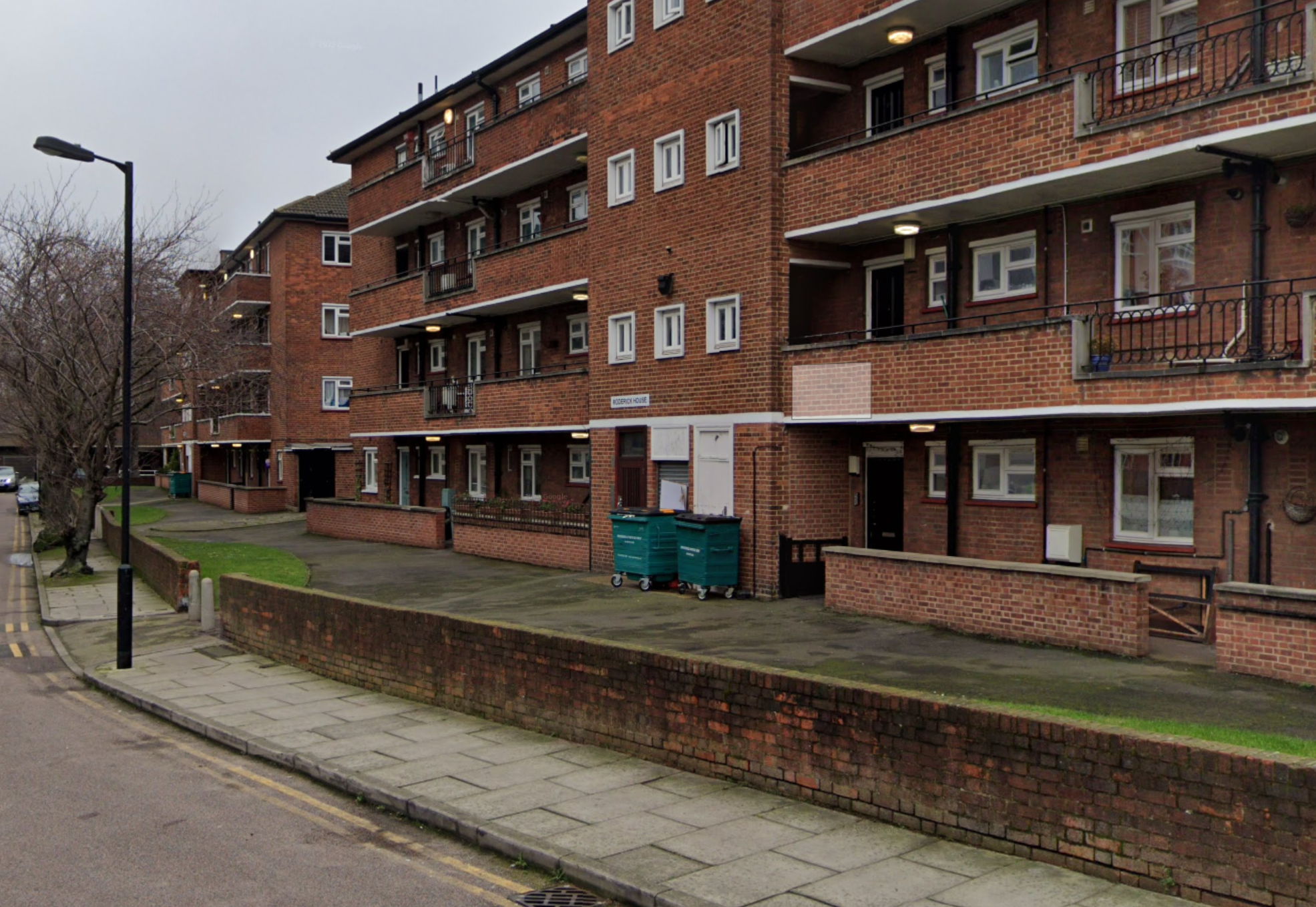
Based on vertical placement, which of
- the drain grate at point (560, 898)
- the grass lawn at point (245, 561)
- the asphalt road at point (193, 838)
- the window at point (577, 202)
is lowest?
the asphalt road at point (193, 838)

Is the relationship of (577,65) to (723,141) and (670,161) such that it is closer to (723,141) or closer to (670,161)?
(670,161)

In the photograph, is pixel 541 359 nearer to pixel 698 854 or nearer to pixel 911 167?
pixel 911 167

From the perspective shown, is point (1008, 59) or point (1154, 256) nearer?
point (1154, 256)

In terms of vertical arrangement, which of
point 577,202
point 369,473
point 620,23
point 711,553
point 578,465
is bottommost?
point 711,553

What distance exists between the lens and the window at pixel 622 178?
21453mm

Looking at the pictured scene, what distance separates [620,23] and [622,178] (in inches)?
118

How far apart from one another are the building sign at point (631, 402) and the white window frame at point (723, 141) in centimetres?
429

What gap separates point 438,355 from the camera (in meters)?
33.3

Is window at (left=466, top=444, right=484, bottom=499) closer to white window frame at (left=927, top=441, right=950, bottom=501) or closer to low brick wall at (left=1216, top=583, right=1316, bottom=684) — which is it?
white window frame at (left=927, top=441, right=950, bottom=501)

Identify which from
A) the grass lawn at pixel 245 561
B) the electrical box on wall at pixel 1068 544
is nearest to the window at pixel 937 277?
the electrical box on wall at pixel 1068 544

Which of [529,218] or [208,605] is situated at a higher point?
[529,218]

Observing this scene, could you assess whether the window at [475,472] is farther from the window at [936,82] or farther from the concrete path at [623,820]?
the concrete path at [623,820]

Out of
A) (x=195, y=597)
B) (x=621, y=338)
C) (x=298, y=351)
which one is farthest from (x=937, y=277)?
(x=298, y=351)

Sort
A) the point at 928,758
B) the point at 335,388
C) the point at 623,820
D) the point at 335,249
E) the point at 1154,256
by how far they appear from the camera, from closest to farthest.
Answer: the point at 928,758 < the point at 623,820 < the point at 1154,256 < the point at 335,249 < the point at 335,388
